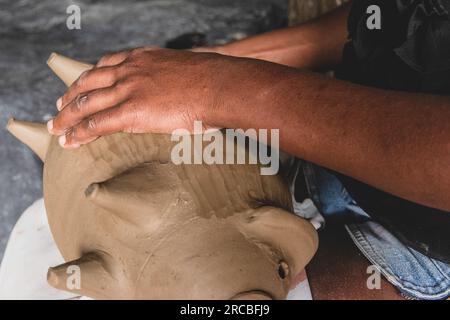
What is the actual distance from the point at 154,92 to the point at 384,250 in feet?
1.78

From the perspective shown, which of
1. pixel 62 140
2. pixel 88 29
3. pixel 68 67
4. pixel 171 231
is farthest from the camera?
pixel 88 29

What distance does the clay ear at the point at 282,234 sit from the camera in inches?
31.5

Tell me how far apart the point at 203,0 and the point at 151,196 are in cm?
142

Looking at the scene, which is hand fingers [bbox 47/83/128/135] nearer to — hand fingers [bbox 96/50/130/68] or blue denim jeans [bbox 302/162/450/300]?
hand fingers [bbox 96/50/130/68]

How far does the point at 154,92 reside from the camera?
814 mm

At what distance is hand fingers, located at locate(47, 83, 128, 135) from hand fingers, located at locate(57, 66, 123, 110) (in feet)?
0.06

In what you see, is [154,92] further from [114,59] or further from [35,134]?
[35,134]

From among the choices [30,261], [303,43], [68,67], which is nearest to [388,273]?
[303,43]

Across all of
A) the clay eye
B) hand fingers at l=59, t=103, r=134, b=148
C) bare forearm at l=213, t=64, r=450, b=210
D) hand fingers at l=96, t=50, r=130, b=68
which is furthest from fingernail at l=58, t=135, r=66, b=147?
the clay eye

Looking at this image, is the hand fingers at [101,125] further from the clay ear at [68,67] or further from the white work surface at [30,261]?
the white work surface at [30,261]

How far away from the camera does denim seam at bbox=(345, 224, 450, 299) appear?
1.01 meters

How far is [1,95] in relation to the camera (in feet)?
5.82

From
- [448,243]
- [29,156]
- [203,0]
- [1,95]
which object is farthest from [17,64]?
[448,243]

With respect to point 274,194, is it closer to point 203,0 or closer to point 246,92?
point 246,92
